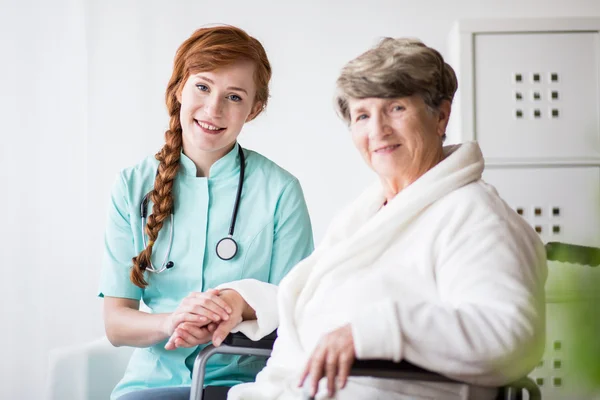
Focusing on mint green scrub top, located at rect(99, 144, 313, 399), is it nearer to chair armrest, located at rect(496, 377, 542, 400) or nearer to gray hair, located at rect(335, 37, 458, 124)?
gray hair, located at rect(335, 37, 458, 124)

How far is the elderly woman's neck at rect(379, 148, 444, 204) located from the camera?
1243 millimetres

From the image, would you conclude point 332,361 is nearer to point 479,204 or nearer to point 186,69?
point 479,204

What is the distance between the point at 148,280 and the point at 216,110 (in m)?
0.42

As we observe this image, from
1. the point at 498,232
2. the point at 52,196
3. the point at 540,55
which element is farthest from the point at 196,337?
the point at 540,55

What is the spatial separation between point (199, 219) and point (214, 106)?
27 centimetres

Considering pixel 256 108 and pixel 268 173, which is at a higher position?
pixel 256 108

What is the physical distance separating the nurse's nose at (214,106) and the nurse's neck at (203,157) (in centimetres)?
12

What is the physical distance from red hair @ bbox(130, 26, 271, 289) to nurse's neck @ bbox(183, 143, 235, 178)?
1.2 inches

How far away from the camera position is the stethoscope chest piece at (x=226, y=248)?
5.25 ft

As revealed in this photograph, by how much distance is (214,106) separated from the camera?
160cm

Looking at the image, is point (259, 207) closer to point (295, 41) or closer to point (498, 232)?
point (498, 232)

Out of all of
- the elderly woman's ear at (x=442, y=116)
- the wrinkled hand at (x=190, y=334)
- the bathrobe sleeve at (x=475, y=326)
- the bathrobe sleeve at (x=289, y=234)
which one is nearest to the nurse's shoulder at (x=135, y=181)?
the bathrobe sleeve at (x=289, y=234)

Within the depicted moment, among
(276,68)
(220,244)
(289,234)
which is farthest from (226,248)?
(276,68)

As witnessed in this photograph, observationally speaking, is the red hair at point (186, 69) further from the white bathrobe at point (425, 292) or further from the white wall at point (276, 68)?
the white wall at point (276, 68)
